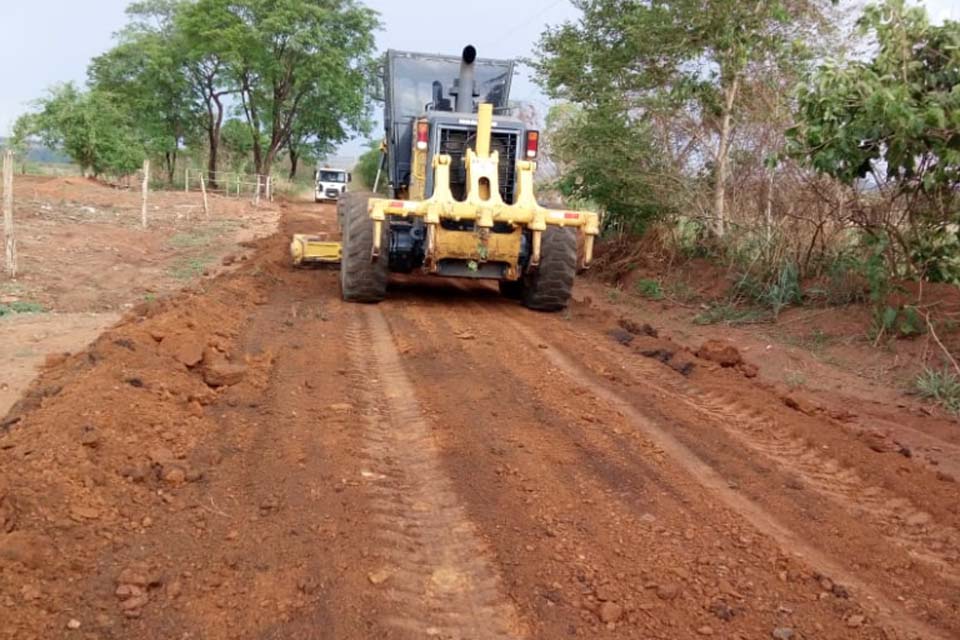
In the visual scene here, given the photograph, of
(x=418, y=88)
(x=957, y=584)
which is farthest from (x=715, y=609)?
(x=418, y=88)

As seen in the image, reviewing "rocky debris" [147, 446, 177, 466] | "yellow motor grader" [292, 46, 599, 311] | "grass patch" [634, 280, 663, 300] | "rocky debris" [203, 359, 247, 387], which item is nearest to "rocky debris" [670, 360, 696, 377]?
"yellow motor grader" [292, 46, 599, 311]

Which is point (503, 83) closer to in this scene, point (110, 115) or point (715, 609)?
point (715, 609)

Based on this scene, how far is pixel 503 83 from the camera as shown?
11.7 m

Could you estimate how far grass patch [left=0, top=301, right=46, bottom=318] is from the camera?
8.66 metres

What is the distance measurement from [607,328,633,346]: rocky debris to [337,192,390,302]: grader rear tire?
278 cm

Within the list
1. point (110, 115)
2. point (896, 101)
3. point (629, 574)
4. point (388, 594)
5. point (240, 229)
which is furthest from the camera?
point (110, 115)

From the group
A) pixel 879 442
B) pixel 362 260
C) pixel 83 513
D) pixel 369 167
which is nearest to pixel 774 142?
pixel 362 260

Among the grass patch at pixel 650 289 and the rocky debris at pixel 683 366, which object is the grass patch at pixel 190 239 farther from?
the rocky debris at pixel 683 366

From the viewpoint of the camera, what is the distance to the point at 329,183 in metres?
43.4

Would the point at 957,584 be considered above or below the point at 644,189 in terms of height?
below

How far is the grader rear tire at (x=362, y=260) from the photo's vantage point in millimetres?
9555

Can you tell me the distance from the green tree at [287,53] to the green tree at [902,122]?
110 feet

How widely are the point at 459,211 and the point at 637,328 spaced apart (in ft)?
8.53

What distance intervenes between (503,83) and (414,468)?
8.24 m
